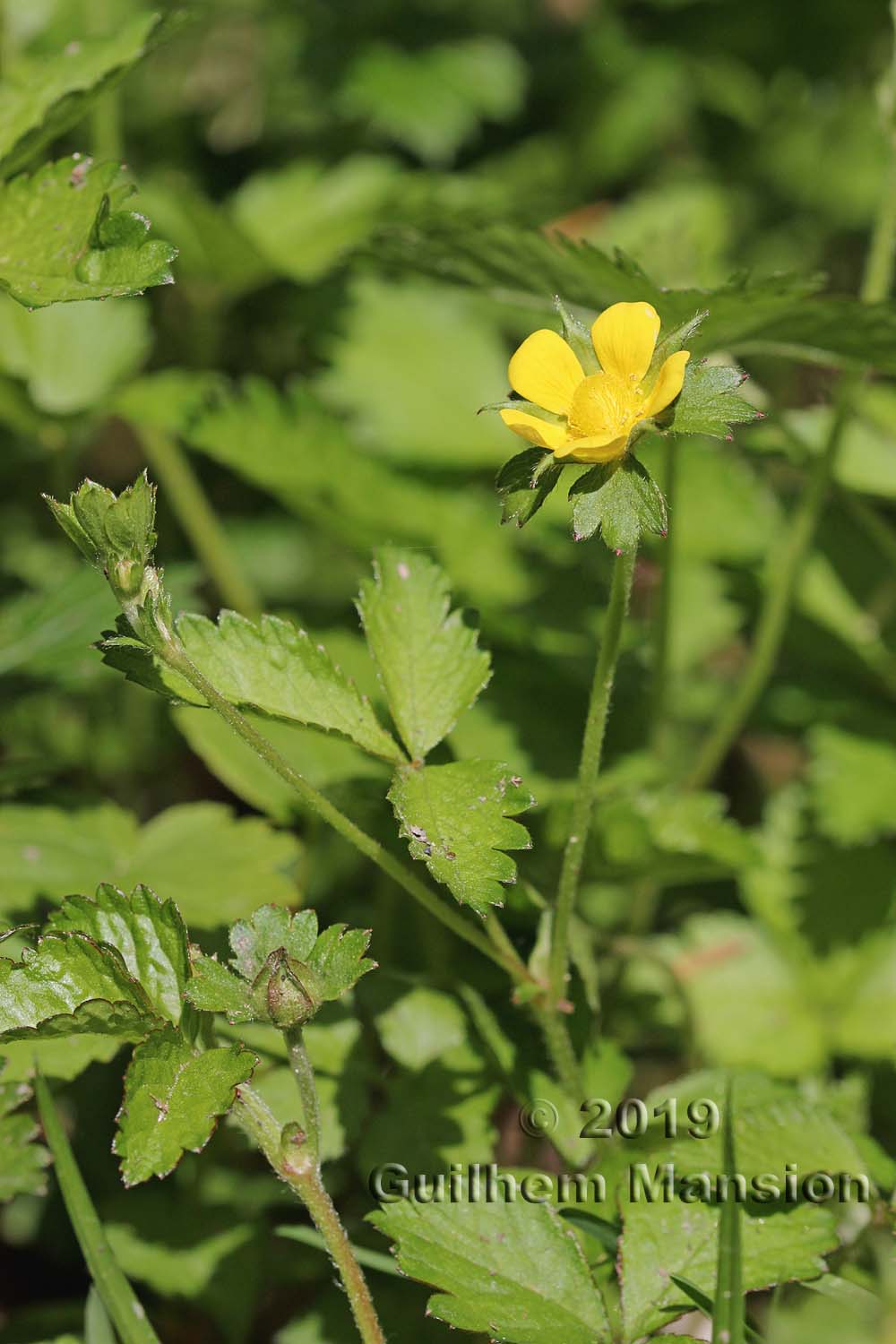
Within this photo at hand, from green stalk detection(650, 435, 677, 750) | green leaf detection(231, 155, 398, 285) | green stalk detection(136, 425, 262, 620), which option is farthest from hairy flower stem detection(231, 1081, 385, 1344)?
green leaf detection(231, 155, 398, 285)

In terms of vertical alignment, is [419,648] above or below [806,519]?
above

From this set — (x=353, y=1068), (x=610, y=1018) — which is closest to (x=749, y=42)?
(x=610, y=1018)

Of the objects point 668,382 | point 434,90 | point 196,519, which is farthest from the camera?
point 434,90

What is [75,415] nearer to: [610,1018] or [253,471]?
[253,471]

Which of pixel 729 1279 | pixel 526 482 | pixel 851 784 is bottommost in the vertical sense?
pixel 851 784

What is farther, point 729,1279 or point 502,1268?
point 502,1268

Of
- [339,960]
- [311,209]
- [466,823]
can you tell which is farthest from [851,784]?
[311,209]

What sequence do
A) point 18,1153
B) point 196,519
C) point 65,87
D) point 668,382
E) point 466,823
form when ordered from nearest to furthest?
point 668,382 < point 466,823 < point 18,1153 < point 65,87 < point 196,519

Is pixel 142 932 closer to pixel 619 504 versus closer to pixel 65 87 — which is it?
pixel 619 504

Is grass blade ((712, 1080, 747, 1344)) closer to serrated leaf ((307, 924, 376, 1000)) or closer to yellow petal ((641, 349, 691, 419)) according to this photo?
serrated leaf ((307, 924, 376, 1000))
